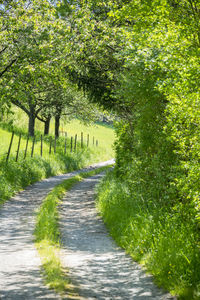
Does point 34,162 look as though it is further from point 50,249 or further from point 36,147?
point 50,249

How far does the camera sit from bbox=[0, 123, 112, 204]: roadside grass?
19.9 m

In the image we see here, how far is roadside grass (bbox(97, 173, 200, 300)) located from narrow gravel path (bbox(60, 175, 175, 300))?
26 cm

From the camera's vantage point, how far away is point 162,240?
862 centimetres

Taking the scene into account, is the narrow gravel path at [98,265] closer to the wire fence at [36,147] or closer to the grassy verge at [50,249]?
the grassy verge at [50,249]

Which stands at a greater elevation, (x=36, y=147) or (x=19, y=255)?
(x=36, y=147)

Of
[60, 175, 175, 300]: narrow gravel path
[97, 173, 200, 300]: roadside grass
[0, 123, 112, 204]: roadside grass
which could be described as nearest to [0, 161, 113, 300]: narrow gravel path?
[60, 175, 175, 300]: narrow gravel path

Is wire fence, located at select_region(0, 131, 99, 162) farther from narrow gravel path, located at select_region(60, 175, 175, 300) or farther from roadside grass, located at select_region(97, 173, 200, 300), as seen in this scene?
roadside grass, located at select_region(97, 173, 200, 300)

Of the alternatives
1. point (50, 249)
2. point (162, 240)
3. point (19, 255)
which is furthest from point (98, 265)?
point (19, 255)

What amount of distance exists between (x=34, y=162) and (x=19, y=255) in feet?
53.0

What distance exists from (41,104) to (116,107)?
1777 cm

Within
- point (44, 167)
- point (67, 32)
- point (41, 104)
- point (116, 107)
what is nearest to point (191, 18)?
point (67, 32)

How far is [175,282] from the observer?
7180 millimetres

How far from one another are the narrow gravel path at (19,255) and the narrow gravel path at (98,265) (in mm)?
724

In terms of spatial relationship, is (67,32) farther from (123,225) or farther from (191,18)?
(123,225)
